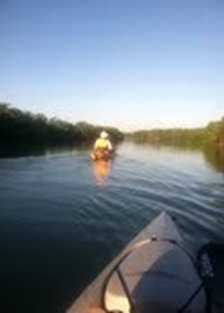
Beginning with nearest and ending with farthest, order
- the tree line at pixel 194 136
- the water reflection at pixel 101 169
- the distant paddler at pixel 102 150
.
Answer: the water reflection at pixel 101 169 → the distant paddler at pixel 102 150 → the tree line at pixel 194 136

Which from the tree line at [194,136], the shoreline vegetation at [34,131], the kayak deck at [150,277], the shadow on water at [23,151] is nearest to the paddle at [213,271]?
the kayak deck at [150,277]

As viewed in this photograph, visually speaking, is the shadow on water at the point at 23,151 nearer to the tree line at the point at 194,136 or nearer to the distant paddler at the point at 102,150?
the distant paddler at the point at 102,150

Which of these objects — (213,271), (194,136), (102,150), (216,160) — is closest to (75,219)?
(213,271)

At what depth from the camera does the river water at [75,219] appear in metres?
8.72

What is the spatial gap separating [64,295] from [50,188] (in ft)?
34.5

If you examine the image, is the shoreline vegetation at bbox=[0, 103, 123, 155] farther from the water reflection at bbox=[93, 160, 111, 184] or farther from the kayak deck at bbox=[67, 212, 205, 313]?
the kayak deck at bbox=[67, 212, 205, 313]

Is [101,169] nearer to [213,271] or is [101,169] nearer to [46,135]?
[213,271]

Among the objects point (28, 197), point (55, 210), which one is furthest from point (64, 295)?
point (28, 197)

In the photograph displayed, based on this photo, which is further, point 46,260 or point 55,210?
point 55,210

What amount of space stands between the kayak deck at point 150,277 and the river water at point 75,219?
4.69ft

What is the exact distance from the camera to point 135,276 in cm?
672

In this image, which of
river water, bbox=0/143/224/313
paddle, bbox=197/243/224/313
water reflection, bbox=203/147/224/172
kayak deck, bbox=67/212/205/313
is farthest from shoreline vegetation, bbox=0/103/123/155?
kayak deck, bbox=67/212/205/313

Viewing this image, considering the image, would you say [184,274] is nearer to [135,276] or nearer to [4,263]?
[135,276]

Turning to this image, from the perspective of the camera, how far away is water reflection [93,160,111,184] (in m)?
22.4
